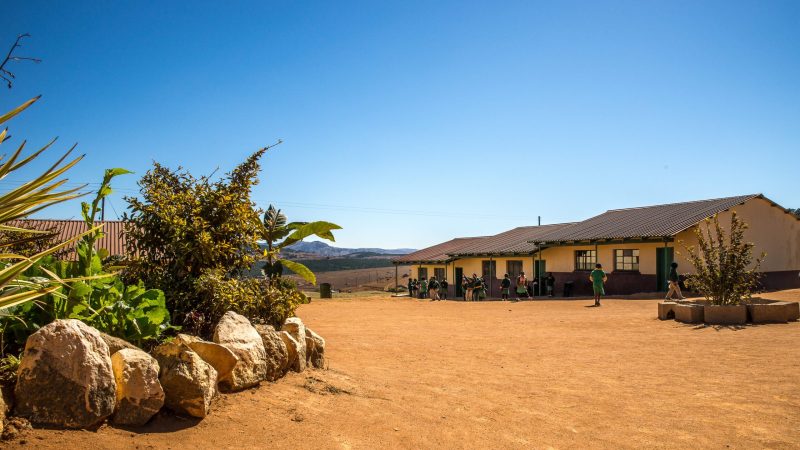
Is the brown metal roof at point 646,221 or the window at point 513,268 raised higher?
the brown metal roof at point 646,221

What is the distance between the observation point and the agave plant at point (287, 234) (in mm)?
9672

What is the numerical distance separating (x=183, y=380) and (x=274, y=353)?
1.57 meters

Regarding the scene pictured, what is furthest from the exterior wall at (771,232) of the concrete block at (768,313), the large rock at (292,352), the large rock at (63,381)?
the large rock at (63,381)

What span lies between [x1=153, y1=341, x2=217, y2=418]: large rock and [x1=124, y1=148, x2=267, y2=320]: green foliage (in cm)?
140

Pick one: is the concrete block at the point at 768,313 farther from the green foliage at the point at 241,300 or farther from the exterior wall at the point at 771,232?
the exterior wall at the point at 771,232

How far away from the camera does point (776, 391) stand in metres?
6.45

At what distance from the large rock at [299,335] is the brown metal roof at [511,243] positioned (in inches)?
1047

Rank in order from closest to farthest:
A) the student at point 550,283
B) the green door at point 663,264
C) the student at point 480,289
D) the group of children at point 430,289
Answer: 1. the green door at point 663,264
2. the student at point 550,283
3. the student at point 480,289
4. the group of children at point 430,289

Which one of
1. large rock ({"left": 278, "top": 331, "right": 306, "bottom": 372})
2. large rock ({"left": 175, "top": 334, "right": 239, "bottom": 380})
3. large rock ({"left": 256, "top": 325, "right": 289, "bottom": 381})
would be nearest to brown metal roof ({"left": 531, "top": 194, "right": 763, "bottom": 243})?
large rock ({"left": 278, "top": 331, "right": 306, "bottom": 372})

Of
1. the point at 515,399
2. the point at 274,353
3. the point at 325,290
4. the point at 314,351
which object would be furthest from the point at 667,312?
the point at 325,290

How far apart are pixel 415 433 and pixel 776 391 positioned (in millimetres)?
4650

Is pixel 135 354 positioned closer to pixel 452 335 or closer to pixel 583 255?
pixel 452 335

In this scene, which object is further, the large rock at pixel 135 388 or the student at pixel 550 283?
the student at pixel 550 283

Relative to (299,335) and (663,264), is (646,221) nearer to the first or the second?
(663,264)
